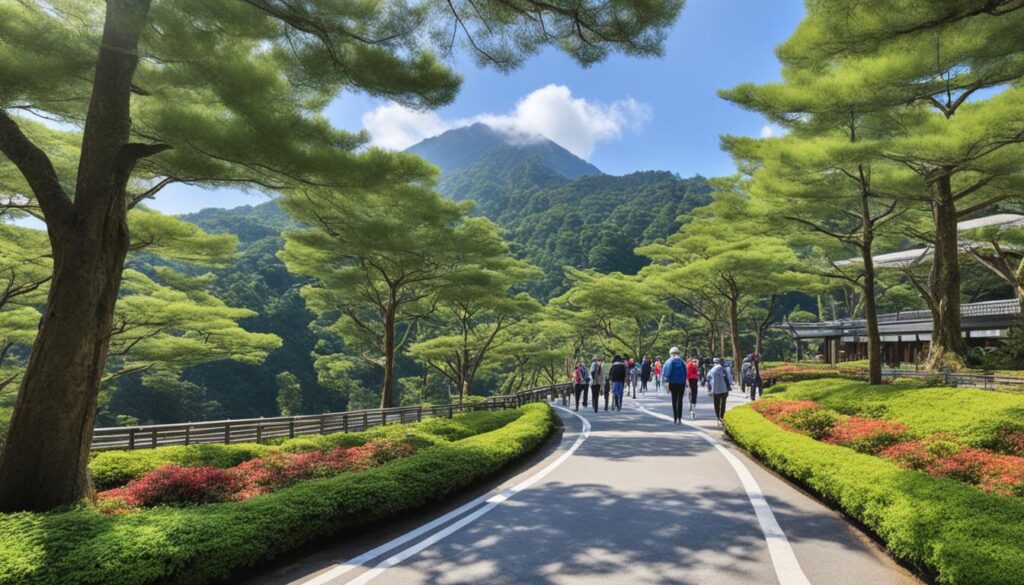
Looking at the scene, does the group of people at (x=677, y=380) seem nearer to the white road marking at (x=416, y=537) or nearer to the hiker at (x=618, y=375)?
the hiker at (x=618, y=375)

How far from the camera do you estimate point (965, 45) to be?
34.8 ft

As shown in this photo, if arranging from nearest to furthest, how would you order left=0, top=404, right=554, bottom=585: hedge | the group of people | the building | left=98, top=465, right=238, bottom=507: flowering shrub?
left=0, top=404, right=554, bottom=585: hedge → left=98, top=465, right=238, bottom=507: flowering shrub → the group of people → the building

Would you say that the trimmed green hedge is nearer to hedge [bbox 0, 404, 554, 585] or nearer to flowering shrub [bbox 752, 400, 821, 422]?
flowering shrub [bbox 752, 400, 821, 422]

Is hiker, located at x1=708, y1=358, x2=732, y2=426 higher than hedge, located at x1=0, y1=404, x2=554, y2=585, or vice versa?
hiker, located at x1=708, y1=358, x2=732, y2=426

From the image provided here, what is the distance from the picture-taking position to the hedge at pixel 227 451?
8.41 metres

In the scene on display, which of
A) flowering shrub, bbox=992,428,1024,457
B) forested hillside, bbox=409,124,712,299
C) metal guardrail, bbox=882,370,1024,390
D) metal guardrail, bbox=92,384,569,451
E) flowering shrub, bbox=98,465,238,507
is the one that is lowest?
metal guardrail, bbox=92,384,569,451

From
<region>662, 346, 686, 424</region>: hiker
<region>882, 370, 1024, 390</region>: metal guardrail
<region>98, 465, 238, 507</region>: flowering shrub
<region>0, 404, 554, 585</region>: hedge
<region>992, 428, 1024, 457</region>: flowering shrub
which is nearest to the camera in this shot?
<region>0, 404, 554, 585</region>: hedge

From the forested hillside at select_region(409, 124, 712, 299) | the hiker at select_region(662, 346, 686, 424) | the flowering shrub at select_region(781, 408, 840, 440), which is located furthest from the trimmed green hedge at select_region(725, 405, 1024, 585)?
the forested hillside at select_region(409, 124, 712, 299)

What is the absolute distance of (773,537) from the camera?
16.2ft

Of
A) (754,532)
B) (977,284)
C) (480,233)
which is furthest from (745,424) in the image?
(977,284)

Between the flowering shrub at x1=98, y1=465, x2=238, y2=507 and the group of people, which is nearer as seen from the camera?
the flowering shrub at x1=98, y1=465, x2=238, y2=507

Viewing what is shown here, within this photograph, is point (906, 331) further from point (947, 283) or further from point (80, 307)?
point (80, 307)

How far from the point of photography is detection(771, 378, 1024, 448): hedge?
8.12 meters

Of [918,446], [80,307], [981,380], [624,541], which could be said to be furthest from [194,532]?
[981,380]
